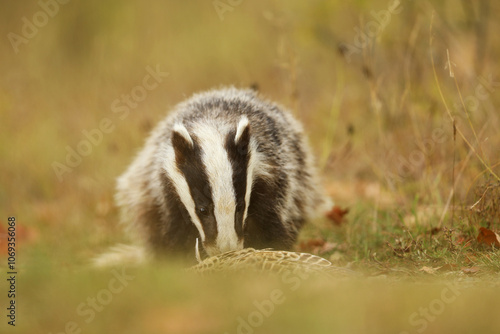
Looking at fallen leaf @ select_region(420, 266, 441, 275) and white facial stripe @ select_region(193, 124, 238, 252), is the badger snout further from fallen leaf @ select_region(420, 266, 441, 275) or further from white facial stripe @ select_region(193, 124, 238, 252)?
fallen leaf @ select_region(420, 266, 441, 275)

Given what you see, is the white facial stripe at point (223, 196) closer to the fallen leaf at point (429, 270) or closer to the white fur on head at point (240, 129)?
the white fur on head at point (240, 129)

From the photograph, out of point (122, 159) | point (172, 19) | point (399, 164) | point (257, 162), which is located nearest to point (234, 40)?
point (172, 19)

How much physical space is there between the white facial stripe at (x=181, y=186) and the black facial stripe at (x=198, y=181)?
0.10 feet

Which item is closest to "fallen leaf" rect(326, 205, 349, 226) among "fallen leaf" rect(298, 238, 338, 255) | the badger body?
the badger body

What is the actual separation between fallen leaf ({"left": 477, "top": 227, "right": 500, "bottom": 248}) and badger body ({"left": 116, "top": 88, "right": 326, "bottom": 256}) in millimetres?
1282

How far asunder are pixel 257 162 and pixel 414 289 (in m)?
1.41

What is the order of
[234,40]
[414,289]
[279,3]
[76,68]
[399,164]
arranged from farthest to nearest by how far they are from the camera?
[234,40]
[76,68]
[279,3]
[399,164]
[414,289]

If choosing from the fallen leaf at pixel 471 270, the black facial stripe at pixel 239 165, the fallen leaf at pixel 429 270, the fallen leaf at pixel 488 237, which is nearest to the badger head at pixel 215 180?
the black facial stripe at pixel 239 165

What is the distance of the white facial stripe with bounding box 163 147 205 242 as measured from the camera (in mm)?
3480

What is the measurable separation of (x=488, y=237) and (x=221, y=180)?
169 cm

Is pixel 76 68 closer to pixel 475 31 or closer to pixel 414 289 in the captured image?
pixel 475 31

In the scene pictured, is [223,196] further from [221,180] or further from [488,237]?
[488,237]

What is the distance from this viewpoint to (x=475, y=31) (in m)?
6.60

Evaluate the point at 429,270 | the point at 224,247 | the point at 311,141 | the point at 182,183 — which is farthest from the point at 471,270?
the point at 311,141
